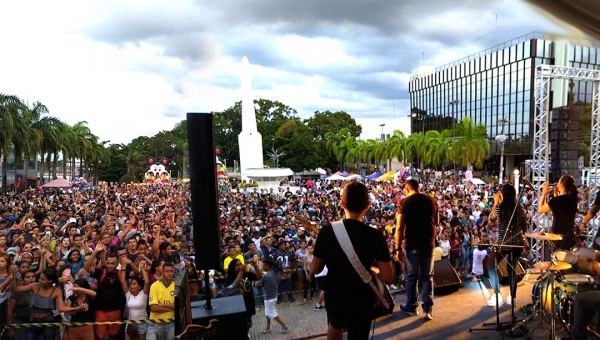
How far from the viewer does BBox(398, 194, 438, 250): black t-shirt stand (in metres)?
4.21

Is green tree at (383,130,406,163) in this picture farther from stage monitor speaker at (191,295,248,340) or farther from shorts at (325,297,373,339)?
shorts at (325,297,373,339)

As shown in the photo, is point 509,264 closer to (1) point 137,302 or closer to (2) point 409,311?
(2) point 409,311

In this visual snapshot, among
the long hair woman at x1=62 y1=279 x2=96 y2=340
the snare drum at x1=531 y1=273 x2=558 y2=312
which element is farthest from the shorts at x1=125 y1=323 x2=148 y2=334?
the snare drum at x1=531 y1=273 x2=558 y2=312

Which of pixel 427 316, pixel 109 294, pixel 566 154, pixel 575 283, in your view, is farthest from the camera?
pixel 566 154

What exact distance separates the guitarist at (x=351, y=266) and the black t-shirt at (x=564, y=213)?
3.52 metres

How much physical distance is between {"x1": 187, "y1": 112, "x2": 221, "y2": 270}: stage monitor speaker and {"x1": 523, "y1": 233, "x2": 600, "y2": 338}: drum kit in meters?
2.92

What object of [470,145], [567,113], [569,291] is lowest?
[569,291]

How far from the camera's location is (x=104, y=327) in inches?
190

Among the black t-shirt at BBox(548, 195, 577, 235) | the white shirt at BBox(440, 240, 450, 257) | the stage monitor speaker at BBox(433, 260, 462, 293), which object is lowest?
the white shirt at BBox(440, 240, 450, 257)

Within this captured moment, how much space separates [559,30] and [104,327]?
519 centimetres

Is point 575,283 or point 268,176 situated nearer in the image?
point 575,283

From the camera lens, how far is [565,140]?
912 centimetres

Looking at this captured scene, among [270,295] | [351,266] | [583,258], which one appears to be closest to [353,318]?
[351,266]

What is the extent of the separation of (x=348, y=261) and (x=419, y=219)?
5.80 ft
